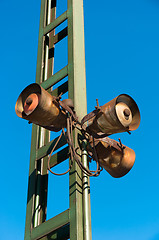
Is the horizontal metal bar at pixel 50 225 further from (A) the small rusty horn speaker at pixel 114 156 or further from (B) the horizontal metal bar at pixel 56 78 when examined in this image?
(B) the horizontal metal bar at pixel 56 78

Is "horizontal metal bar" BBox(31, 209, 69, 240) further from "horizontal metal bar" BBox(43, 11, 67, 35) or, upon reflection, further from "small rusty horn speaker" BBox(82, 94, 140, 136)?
"horizontal metal bar" BBox(43, 11, 67, 35)

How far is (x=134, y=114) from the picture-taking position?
539 centimetres

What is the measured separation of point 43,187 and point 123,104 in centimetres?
168

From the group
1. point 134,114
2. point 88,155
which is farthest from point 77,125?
point 134,114

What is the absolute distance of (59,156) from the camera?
5.97 meters

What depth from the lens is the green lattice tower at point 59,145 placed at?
513 cm

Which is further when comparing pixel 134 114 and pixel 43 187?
pixel 43 187

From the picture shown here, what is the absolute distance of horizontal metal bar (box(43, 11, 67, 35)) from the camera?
23.5 feet

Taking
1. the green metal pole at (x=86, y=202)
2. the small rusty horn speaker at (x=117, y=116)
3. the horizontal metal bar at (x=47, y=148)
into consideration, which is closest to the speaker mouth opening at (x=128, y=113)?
the small rusty horn speaker at (x=117, y=116)

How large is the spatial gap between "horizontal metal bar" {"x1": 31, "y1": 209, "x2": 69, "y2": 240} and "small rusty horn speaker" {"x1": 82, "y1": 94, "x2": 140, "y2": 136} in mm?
1075

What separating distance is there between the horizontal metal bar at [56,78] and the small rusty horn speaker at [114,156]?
129cm

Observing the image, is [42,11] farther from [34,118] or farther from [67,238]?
[67,238]

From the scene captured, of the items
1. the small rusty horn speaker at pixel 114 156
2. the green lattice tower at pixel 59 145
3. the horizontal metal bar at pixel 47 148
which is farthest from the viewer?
the horizontal metal bar at pixel 47 148

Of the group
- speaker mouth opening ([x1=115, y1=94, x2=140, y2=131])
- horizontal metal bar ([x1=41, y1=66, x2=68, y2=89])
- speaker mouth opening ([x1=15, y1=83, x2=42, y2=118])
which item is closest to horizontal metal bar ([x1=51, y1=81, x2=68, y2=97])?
horizontal metal bar ([x1=41, y1=66, x2=68, y2=89])
